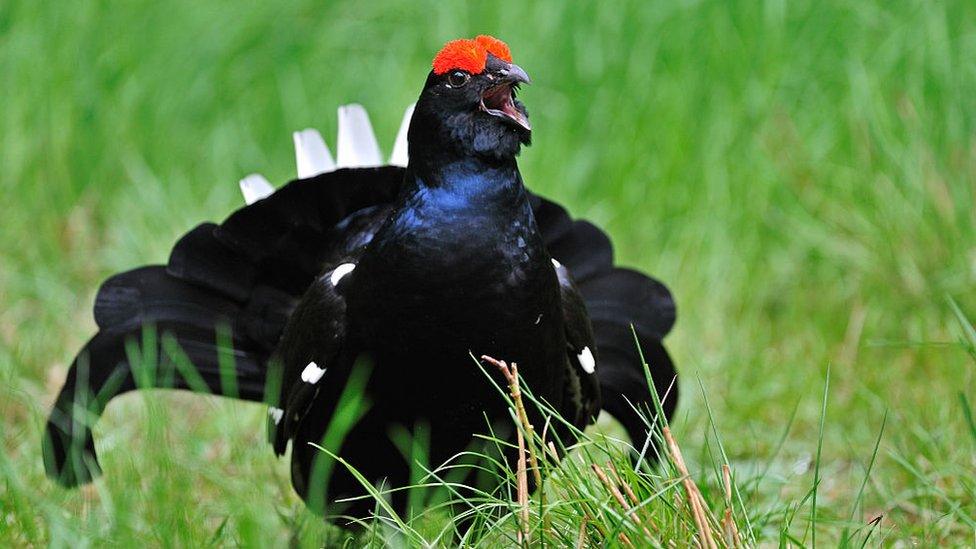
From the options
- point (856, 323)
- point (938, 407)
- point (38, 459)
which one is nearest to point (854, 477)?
point (938, 407)

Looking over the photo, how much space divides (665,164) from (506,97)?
243 cm

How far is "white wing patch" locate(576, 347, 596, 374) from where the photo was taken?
3.37 metres

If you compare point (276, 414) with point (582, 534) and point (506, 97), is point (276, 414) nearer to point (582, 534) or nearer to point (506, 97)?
point (506, 97)

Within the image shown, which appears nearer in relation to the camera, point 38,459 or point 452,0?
point 38,459

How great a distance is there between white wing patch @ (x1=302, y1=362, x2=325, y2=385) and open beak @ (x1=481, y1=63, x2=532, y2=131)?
715mm

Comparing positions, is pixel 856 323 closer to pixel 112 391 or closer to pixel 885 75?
pixel 885 75

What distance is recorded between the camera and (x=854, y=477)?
4051 mm

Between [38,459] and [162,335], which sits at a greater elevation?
[162,335]

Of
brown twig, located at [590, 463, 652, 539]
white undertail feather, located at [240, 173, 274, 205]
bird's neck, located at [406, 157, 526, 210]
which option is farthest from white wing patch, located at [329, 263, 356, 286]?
brown twig, located at [590, 463, 652, 539]

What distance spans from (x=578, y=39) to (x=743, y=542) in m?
3.47

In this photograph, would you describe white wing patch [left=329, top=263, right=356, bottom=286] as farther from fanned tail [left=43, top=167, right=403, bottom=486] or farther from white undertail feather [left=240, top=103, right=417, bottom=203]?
white undertail feather [left=240, top=103, right=417, bottom=203]

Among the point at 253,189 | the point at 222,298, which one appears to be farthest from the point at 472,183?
the point at 253,189

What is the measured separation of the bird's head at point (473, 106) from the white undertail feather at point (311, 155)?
0.99 m

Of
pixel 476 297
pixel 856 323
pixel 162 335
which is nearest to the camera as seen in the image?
pixel 476 297
